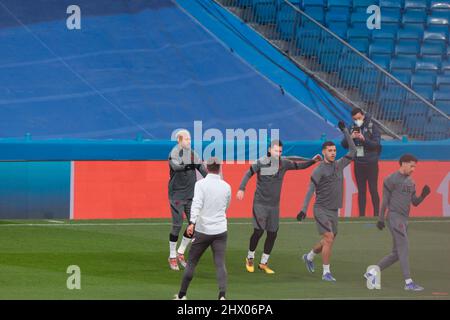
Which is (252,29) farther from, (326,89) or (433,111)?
(433,111)

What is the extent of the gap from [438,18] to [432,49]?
1170mm

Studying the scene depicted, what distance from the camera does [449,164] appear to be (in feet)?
91.7

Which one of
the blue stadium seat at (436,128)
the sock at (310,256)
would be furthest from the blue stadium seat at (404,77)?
the sock at (310,256)

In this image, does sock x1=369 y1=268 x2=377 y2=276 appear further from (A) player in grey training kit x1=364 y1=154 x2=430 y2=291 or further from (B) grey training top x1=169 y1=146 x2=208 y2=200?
(B) grey training top x1=169 y1=146 x2=208 y2=200

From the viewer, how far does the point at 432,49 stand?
34.8 meters

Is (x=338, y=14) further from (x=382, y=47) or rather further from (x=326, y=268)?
(x=326, y=268)

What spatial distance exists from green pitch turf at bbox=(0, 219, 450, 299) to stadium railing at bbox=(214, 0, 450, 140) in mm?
3507

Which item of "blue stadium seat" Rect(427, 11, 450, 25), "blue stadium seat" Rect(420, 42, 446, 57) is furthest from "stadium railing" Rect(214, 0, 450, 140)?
"blue stadium seat" Rect(427, 11, 450, 25)

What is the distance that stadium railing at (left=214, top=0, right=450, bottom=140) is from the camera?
98.1ft

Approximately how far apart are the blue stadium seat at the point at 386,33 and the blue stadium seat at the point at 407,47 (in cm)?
28

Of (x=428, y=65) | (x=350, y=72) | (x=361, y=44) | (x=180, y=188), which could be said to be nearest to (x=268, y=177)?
(x=180, y=188)

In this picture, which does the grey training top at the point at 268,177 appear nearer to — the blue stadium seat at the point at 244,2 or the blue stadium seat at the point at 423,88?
the blue stadium seat at the point at 423,88

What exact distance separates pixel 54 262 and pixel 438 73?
55.7 ft

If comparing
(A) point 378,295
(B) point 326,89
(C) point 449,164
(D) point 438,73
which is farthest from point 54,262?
(D) point 438,73
